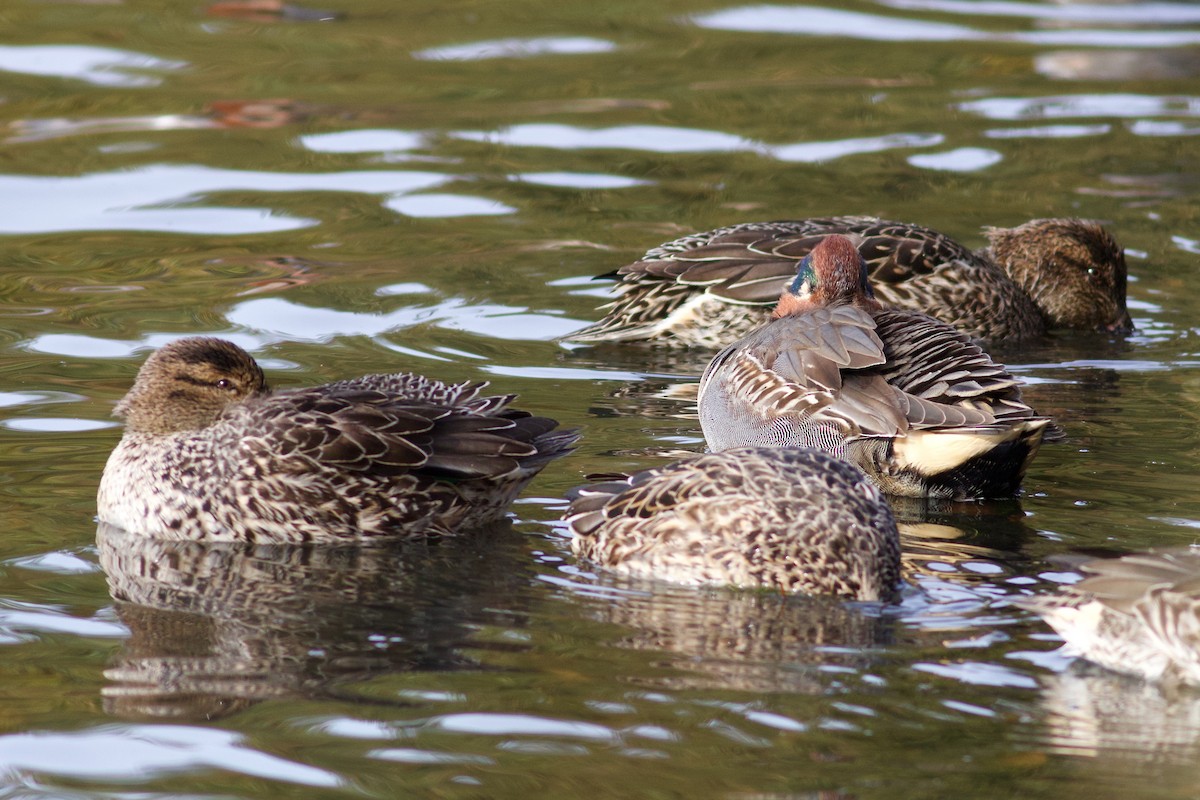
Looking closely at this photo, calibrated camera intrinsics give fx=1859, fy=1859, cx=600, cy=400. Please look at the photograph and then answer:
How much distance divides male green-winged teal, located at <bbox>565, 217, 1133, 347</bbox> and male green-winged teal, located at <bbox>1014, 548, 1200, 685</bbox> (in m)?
5.00

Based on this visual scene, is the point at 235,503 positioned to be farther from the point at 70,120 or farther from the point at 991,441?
the point at 70,120

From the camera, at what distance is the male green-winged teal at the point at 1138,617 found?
650 centimetres

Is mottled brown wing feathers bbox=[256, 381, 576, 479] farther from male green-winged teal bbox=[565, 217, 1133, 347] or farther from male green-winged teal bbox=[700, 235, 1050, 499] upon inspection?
male green-winged teal bbox=[565, 217, 1133, 347]

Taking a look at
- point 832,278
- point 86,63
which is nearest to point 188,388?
point 832,278

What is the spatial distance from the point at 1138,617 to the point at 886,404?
225cm

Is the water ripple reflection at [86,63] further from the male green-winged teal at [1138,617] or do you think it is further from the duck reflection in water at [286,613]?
the male green-winged teal at [1138,617]

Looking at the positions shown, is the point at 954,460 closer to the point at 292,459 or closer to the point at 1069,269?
the point at 292,459

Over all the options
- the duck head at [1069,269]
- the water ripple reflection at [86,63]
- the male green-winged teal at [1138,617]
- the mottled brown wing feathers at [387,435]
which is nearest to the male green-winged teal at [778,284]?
the duck head at [1069,269]

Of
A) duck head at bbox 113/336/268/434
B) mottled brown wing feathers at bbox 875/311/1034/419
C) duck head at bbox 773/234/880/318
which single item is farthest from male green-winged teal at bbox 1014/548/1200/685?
duck head at bbox 113/336/268/434

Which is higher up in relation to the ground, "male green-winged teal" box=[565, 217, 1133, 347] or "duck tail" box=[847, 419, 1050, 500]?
"male green-winged teal" box=[565, 217, 1133, 347]

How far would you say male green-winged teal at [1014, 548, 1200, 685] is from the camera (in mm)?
6496

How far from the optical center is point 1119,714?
633cm

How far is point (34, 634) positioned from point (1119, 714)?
4018mm

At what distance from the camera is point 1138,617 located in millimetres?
6570
